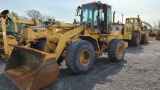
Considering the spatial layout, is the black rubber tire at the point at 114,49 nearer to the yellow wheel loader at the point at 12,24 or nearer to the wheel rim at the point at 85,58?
the wheel rim at the point at 85,58

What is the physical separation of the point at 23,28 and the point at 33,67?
5.78 meters

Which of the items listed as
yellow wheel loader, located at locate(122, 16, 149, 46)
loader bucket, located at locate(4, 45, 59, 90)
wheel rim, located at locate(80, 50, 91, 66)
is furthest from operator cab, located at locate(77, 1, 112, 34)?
yellow wheel loader, located at locate(122, 16, 149, 46)

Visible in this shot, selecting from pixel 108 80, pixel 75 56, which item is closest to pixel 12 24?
pixel 75 56

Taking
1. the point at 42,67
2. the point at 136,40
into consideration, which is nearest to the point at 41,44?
the point at 42,67

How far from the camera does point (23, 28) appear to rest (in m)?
10.9

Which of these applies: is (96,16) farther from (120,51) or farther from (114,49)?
(120,51)

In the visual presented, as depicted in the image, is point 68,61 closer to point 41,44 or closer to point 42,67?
point 42,67

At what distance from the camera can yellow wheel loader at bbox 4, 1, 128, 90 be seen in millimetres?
4766

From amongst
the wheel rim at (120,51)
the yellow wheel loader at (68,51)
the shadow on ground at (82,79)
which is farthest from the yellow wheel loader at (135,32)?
the shadow on ground at (82,79)

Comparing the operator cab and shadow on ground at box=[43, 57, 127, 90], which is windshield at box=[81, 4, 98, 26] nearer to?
the operator cab

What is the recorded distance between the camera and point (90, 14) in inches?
304

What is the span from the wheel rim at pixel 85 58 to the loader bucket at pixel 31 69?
4.87 ft

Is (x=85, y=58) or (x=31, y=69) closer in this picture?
(x=31, y=69)

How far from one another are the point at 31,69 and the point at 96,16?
3.42 meters
